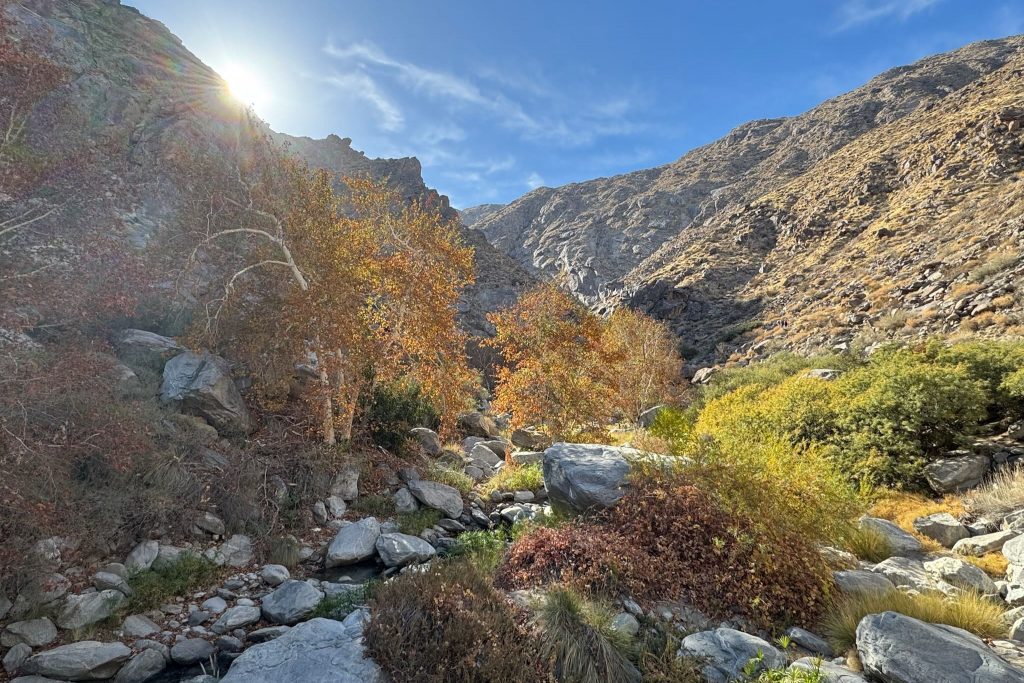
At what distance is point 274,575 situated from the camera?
25.1 ft

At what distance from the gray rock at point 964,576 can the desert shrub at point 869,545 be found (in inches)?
39.7

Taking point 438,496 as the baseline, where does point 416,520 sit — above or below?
below

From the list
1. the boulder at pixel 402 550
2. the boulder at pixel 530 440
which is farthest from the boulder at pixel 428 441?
the boulder at pixel 402 550

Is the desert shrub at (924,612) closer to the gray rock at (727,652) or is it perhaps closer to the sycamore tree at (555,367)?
the gray rock at (727,652)

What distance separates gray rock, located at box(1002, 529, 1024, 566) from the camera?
4.99 meters

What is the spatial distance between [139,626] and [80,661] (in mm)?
911

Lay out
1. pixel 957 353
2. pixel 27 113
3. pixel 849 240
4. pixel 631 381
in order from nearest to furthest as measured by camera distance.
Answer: pixel 27 113
pixel 957 353
pixel 631 381
pixel 849 240

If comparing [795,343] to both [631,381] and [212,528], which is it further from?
[212,528]

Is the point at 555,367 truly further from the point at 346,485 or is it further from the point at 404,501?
the point at 346,485

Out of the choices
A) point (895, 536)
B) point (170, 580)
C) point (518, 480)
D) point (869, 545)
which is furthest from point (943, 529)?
point (170, 580)

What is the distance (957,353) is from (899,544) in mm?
6248

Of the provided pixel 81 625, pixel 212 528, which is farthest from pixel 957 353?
pixel 81 625

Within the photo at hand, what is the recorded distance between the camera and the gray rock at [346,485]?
10.5m

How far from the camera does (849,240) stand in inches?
1609
